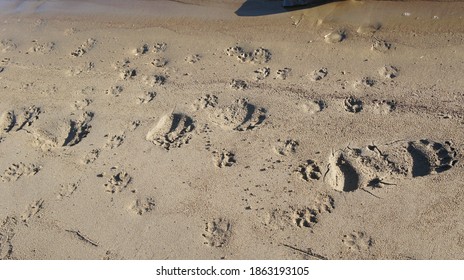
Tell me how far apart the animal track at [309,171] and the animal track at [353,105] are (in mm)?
691

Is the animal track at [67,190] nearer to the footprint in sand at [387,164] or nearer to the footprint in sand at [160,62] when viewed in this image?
the footprint in sand at [160,62]

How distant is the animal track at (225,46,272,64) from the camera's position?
4.74 metres

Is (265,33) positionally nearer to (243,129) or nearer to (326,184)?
(243,129)

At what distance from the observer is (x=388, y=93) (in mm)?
4152

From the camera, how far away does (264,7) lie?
539 cm

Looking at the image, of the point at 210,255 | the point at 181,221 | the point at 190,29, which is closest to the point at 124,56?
the point at 190,29

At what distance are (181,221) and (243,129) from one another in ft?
3.50

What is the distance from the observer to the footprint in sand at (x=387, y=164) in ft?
12.0

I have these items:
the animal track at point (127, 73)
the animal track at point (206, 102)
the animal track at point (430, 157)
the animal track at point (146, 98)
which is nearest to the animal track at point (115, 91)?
the animal track at point (127, 73)

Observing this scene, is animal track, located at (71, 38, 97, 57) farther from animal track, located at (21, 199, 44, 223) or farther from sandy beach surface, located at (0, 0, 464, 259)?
animal track, located at (21, 199, 44, 223)

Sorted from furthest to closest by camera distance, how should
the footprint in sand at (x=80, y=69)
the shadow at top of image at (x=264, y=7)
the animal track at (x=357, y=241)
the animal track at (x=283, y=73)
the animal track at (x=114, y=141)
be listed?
the shadow at top of image at (x=264, y=7)
the footprint in sand at (x=80, y=69)
the animal track at (x=283, y=73)
the animal track at (x=114, y=141)
the animal track at (x=357, y=241)

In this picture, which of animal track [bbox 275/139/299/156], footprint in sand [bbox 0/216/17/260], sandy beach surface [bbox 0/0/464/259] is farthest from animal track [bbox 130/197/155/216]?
animal track [bbox 275/139/299/156]

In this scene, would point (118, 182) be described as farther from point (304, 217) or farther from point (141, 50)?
point (141, 50)

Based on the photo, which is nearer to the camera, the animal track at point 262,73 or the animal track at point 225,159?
the animal track at point 225,159
